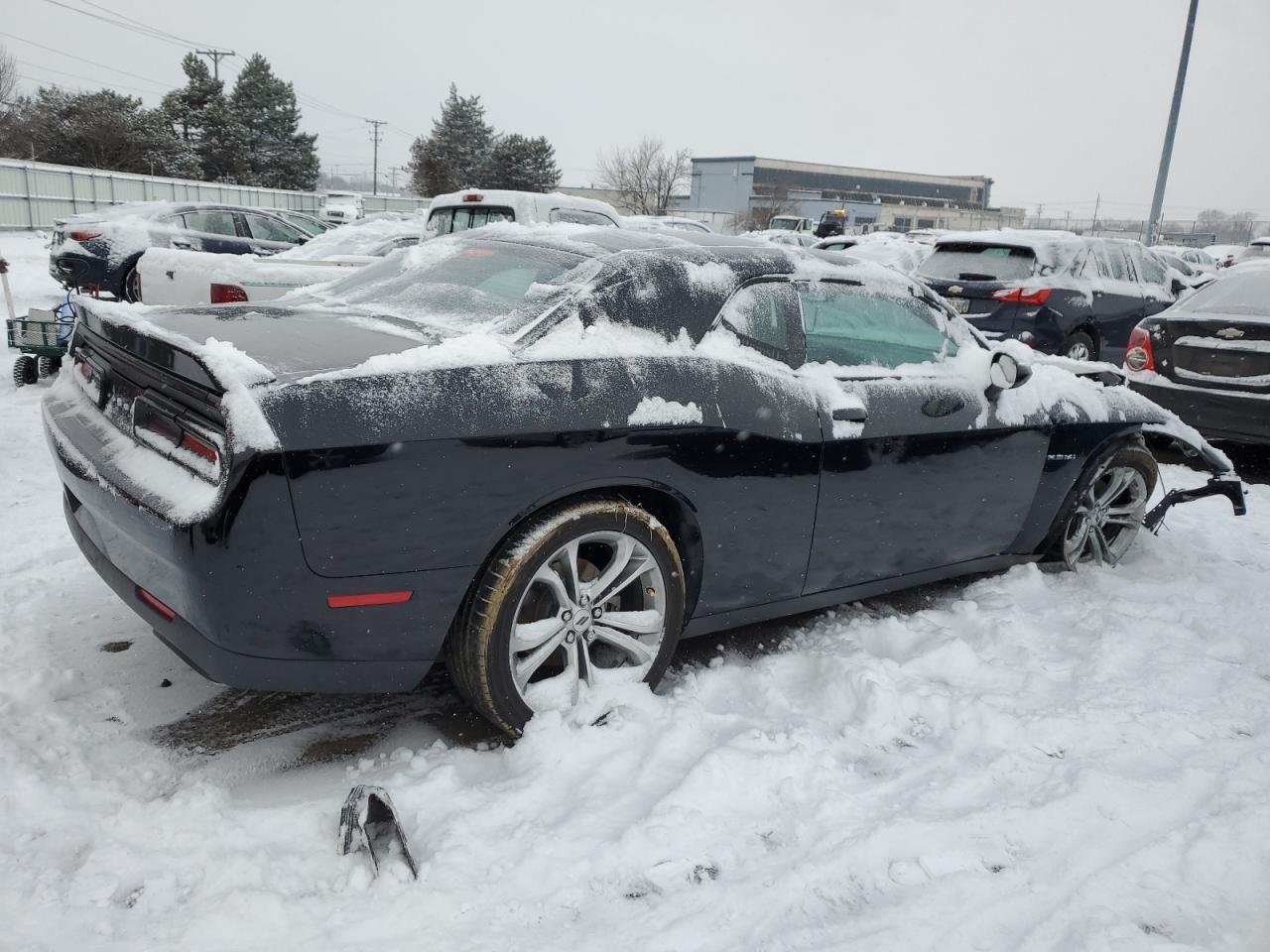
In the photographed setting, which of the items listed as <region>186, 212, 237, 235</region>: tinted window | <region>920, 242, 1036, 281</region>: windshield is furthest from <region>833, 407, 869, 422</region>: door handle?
<region>186, 212, 237, 235</region>: tinted window

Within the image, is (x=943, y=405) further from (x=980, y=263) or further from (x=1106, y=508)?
(x=980, y=263)

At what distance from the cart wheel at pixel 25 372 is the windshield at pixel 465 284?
4.91 meters

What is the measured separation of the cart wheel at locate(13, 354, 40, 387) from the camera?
24.1 feet

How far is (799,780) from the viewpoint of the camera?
270 cm

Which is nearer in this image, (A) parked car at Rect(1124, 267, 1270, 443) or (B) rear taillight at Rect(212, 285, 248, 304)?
(A) parked car at Rect(1124, 267, 1270, 443)

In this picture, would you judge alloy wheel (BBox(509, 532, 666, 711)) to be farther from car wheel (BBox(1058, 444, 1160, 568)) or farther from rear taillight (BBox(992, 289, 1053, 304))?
rear taillight (BBox(992, 289, 1053, 304))

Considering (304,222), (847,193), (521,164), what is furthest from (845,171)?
(304,222)

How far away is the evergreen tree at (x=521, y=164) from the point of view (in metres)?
55.0

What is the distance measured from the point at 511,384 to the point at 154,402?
1017mm

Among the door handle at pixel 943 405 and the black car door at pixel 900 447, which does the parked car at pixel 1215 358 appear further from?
the door handle at pixel 943 405

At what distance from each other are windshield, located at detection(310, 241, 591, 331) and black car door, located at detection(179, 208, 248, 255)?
9.43 m

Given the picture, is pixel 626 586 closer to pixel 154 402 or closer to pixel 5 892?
pixel 154 402

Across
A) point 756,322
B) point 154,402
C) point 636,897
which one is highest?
point 756,322

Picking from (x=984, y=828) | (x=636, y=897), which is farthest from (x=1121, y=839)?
(x=636, y=897)
